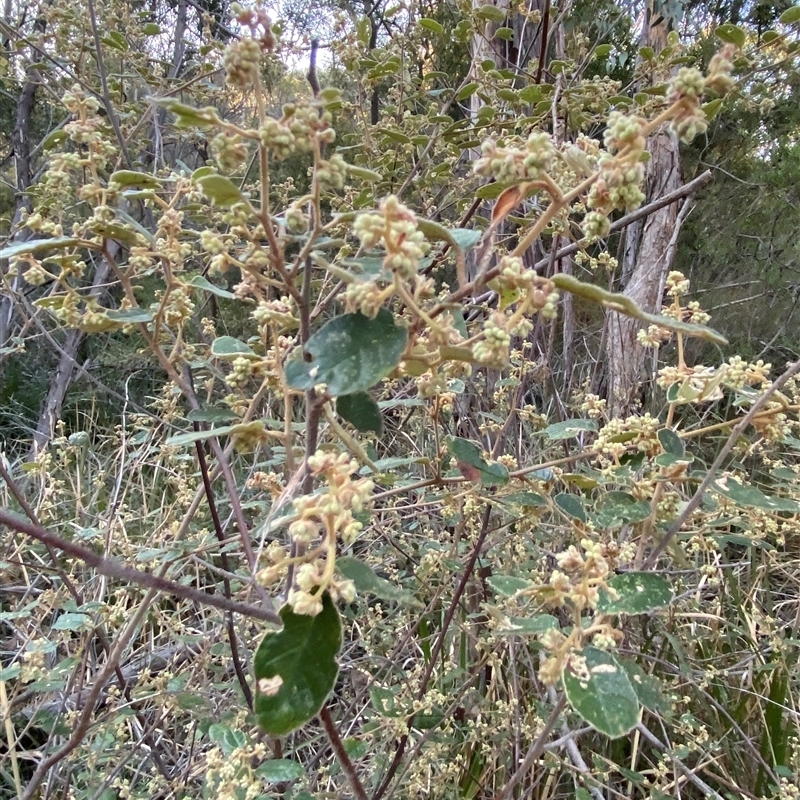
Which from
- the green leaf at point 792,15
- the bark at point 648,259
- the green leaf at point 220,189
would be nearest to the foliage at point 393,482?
the green leaf at point 220,189

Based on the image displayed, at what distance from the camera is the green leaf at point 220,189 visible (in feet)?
1.34

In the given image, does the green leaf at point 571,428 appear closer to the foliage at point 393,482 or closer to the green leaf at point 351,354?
the foliage at point 393,482

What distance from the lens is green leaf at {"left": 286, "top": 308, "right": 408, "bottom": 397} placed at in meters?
0.39

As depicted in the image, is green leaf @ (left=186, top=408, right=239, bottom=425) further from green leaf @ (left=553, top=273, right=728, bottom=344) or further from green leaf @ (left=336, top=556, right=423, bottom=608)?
green leaf @ (left=553, top=273, right=728, bottom=344)

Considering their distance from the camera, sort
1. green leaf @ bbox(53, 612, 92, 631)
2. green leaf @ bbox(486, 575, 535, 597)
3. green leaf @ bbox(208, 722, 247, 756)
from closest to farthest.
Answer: green leaf @ bbox(486, 575, 535, 597)
green leaf @ bbox(208, 722, 247, 756)
green leaf @ bbox(53, 612, 92, 631)

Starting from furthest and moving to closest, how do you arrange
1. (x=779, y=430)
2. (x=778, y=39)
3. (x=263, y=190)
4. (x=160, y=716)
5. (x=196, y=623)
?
(x=196, y=623) < (x=778, y=39) < (x=160, y=716) < (x=779, y=430) < (x=263, y=190)

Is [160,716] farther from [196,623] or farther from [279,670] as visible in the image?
[279,670]

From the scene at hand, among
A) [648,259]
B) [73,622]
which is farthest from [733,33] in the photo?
[648,259]

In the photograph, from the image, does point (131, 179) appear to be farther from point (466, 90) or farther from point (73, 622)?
point (466, 90)

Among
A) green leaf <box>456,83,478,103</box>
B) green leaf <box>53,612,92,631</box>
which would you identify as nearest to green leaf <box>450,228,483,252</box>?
green leaf <box>53,612,92,631</box>

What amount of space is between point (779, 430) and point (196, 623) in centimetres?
154

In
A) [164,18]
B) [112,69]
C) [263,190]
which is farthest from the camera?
[164,18]

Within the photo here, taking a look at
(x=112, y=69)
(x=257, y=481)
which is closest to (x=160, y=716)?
(x=257, y=481)

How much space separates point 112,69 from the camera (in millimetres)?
2590
